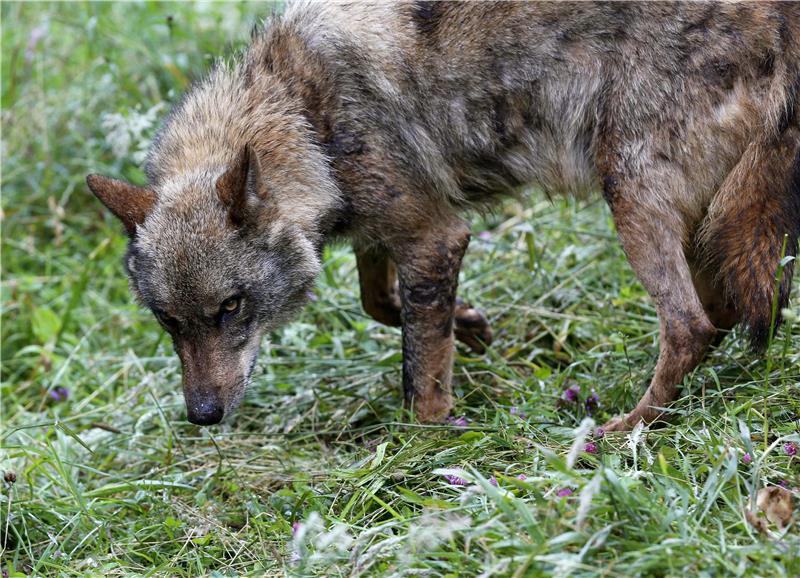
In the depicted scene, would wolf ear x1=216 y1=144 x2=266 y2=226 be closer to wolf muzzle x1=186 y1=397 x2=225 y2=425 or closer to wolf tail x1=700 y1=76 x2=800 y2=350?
wolf muzzle x1=186 y1=397 x2=225 y2=425

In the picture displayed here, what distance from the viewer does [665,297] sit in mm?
4410

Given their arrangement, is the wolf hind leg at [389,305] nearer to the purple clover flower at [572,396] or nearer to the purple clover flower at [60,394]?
the purple clover flower at [572,396]

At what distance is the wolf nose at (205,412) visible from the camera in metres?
4.48

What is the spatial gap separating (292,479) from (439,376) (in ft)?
2.91

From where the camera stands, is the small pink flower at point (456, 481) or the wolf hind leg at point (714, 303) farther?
the wolf hind leg at point (714, 303)

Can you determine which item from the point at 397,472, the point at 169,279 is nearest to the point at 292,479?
the point at 397,472

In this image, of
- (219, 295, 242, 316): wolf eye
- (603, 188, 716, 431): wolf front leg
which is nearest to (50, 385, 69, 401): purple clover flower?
(219, 295, 242, 316): wolf eye

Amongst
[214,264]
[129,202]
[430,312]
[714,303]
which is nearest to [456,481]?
[430,312]

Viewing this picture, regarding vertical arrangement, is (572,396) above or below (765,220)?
below

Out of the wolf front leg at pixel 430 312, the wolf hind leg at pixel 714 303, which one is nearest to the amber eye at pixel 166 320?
the wolf front leg at pixel 430 312

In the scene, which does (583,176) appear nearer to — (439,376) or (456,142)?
(456,142)

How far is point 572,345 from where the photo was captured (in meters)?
5.57

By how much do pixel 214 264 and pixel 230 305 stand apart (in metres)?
0.23

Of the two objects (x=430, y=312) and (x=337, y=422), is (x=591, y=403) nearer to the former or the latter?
(x=430, y=312)
